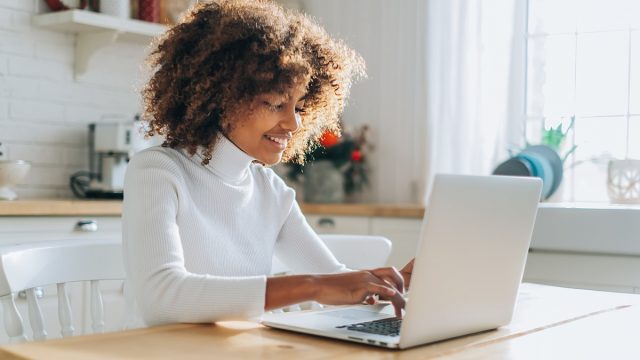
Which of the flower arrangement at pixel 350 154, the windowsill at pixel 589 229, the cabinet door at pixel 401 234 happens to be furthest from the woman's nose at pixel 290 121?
the flower arrangement at pixel 350 154

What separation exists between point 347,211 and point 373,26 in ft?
3.26

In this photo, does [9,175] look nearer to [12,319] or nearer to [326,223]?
[326,223]

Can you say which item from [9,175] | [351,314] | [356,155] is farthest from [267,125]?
[356,155]

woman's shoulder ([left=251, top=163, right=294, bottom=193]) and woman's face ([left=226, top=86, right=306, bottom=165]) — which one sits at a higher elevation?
→ woman's face ([left=226, top=86, right=306, bottom=165])

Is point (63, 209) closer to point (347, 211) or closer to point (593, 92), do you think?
point (347, 211)

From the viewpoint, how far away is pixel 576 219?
2578 millimetres

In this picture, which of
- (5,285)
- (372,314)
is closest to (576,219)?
(372,314)

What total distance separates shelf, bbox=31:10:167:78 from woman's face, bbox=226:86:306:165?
1.83 metres

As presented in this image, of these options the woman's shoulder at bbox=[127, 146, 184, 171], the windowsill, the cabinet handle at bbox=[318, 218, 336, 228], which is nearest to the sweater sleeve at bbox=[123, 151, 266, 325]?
the woman's shoulder at bbox=[127, 146, 184, 171]

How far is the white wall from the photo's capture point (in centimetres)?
359

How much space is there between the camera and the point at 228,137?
4.94 feet

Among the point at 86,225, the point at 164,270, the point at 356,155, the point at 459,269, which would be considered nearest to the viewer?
the point at 459,269

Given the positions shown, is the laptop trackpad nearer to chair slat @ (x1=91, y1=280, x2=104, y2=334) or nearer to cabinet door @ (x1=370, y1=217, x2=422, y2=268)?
chair slat @ (x1=91, y1=280, x2=104, y2=334)

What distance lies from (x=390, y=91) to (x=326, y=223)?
0.75 meters
